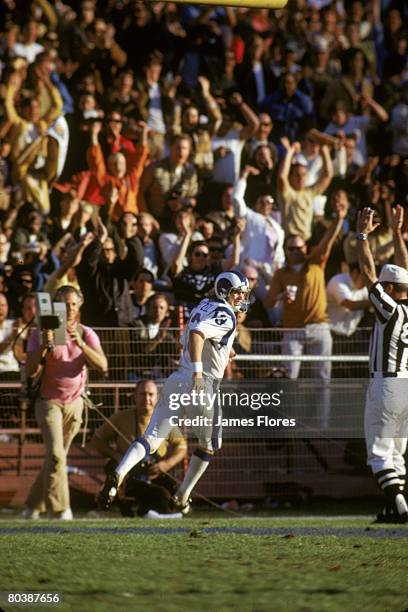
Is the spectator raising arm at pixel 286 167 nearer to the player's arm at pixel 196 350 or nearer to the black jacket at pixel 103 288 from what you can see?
the black jacket at pixel 103 288

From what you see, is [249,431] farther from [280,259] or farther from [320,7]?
[320,7]

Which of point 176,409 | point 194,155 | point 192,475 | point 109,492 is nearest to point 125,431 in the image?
point 192,475

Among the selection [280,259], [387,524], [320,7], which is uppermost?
[320,7]

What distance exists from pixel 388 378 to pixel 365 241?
1.23 metres

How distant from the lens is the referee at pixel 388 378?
31.2 feet

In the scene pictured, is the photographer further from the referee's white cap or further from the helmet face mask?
the referee's white cap

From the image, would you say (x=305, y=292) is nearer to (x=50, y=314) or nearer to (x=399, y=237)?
(x=399, y=237)

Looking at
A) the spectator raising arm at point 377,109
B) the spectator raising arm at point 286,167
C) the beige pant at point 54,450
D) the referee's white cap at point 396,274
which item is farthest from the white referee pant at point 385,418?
the spectator raising arm at point 377,109

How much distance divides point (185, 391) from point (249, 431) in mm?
2112

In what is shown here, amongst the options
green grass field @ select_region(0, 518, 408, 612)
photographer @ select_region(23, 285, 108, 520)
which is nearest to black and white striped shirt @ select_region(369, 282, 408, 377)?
green grass field @ select_region(0, 518, 408, 612)

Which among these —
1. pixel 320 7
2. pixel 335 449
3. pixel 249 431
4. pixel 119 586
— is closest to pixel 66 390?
pixel 249 431

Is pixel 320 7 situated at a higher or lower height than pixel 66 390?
higher

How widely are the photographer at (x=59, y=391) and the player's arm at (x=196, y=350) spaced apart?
1.78 metres

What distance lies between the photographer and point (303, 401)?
11.3 meters
